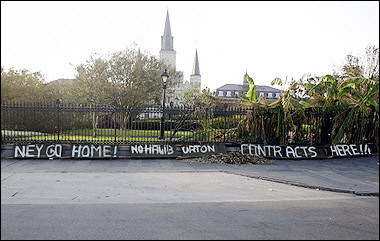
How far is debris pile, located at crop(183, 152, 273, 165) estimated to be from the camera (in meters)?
10.1

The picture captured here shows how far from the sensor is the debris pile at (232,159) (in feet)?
33.3

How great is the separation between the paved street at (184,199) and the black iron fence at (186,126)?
1.11m

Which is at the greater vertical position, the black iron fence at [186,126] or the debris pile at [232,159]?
the black iron fence at [186,126]

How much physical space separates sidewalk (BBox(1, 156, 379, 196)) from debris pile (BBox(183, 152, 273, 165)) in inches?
12.8

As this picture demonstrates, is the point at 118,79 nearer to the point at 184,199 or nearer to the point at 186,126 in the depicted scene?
the point at 186,126

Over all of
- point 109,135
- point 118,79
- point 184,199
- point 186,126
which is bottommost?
point 184,199

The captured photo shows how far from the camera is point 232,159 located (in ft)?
33.5

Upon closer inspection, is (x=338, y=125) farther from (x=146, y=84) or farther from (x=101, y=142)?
(x=146, y=84)

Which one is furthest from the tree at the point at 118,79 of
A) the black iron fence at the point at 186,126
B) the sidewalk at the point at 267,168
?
the sidewalk at the point at 267,168

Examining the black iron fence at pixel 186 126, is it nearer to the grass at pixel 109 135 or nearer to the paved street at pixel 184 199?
the grass at pixel 109 135

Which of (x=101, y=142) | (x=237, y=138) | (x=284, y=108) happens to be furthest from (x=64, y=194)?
(x=284, y=108)

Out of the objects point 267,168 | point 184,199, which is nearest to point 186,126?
point 267,168

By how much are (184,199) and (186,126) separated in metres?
5.32

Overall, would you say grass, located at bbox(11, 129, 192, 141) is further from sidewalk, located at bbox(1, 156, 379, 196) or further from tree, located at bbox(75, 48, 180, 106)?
tree, located at bbox(75, 48, 180, 106)
